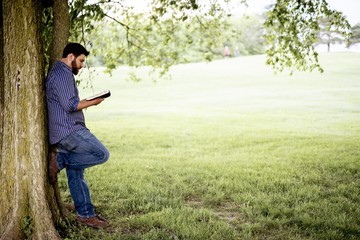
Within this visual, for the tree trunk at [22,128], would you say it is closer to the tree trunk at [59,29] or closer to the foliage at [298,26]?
the tree trunk at [59,29]

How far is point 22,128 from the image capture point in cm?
429

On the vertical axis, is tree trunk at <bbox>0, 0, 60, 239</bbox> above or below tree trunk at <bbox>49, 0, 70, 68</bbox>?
below

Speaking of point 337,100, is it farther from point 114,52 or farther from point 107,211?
point 107,211

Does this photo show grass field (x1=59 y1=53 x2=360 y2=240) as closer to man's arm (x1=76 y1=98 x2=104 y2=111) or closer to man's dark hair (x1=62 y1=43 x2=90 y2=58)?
man's arm (x1=76 y1=98 x2=104 y2=111)

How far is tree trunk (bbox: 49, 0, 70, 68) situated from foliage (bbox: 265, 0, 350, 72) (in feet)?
16.0

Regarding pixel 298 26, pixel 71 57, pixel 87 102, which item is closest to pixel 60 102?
pixel 87 102

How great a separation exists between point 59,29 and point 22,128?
149 centimetres

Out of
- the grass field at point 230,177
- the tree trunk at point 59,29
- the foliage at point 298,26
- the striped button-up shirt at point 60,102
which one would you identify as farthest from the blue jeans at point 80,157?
the foliage at point 298,26

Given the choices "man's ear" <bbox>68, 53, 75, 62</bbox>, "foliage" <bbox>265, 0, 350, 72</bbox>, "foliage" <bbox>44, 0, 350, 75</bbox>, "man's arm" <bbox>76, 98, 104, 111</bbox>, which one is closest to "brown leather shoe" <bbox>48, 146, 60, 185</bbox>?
"man's arm" <bbox>76, 98, 104, 111</bbox>

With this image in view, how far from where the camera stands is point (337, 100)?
1080 inches

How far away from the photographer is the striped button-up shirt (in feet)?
14.6

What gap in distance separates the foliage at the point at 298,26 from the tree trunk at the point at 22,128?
5.48 m

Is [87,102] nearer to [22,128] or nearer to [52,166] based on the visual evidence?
[22,128]

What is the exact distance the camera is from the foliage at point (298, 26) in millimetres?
8156
